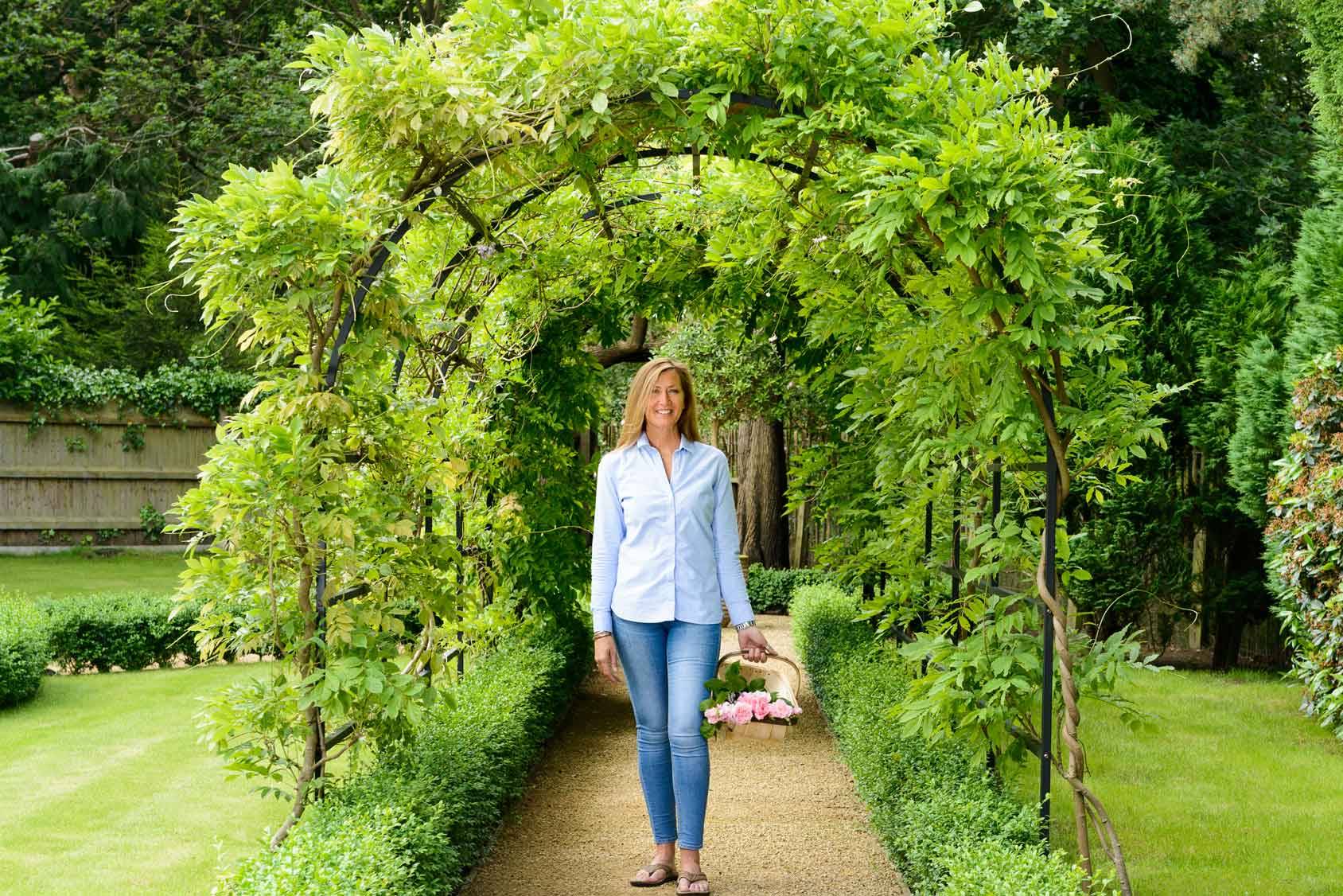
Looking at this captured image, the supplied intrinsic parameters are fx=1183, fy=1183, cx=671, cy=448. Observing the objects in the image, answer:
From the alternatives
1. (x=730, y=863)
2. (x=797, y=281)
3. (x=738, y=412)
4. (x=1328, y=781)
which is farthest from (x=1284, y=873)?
(x=738, y=412)

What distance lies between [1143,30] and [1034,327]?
28.9 feet

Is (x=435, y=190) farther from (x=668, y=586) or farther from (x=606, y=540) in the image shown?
(x=668, y=586)

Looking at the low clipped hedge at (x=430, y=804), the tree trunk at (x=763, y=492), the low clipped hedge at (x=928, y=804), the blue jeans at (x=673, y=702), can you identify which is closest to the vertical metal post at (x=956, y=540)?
the low clipped hedge at (x=928, y=804)

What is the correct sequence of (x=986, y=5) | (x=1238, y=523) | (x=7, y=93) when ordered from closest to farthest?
1. (x=1238, y=523)
2. (x=986, y=5)
3. (x=7, y=93)

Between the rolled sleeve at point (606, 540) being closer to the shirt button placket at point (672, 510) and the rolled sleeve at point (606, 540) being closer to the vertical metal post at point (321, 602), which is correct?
the shirt button placket at point (672, 510)

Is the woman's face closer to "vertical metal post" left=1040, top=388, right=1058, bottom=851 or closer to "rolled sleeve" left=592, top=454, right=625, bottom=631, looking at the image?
"rolled sleeve" left=592, top=454, right=625, bottom=631

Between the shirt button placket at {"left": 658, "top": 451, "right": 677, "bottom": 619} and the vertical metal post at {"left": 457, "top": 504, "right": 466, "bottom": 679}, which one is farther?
the vertical metal post at {"left": 457, "top": 504, "right": 466, "bottom": 679}

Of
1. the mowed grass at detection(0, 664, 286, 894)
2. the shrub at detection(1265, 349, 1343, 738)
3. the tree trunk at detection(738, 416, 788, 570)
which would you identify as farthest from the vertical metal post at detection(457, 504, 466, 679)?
the tree trunk at detection(738, 416, 788, 570)

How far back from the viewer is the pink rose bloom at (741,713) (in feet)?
12.0

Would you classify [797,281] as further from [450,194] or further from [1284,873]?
[1284,873]

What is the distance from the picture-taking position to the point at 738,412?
11742mm

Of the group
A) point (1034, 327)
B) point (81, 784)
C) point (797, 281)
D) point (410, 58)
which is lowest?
point (81, 784)

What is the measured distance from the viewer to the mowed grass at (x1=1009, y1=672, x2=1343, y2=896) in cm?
418

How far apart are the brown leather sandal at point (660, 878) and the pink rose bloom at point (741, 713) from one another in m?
0.67
